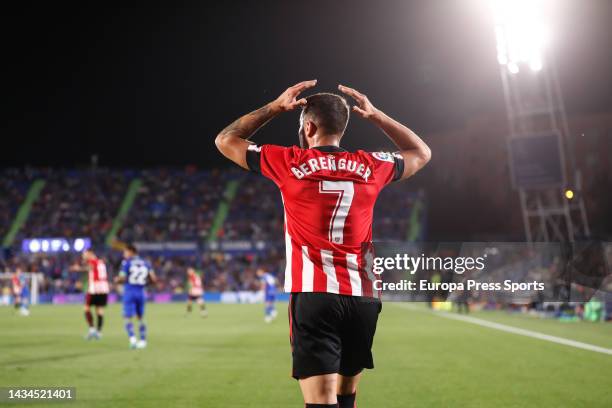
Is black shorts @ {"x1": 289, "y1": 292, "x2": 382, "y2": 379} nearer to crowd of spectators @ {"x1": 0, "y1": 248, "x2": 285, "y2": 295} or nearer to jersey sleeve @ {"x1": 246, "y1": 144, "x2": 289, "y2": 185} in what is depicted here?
jersey sleeve @ {"x1": 246, "y1": 144, "x2": 289, "y2": 185}

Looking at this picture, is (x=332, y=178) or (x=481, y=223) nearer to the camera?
(x=332, y=178)

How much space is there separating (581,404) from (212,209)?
184 feet

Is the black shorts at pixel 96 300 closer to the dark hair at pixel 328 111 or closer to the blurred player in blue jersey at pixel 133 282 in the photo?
the blurred player in blue jersey at pixel 133 282

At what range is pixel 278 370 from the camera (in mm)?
11383

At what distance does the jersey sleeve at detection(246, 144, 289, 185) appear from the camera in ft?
12.2

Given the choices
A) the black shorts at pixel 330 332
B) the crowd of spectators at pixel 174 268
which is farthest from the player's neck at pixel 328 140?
the crowd of spectators at pixel 174 268

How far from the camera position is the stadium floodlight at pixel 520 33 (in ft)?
94.7

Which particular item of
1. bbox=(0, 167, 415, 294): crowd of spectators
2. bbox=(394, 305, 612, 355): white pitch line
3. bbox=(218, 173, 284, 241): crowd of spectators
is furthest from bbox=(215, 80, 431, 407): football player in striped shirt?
bbox=(218, 173, 284, 241): crowd of spectators

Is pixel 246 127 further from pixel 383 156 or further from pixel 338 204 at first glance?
pixel 383 156

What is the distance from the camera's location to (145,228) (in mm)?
59344

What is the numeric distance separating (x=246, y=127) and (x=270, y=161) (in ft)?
0.83

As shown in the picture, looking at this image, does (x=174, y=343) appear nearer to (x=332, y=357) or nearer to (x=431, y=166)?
(x=332, y=357)

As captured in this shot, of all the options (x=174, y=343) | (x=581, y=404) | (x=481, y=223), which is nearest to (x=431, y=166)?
(x=481, y=223)

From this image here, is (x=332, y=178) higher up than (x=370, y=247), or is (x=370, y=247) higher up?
(x=332, y=178)
